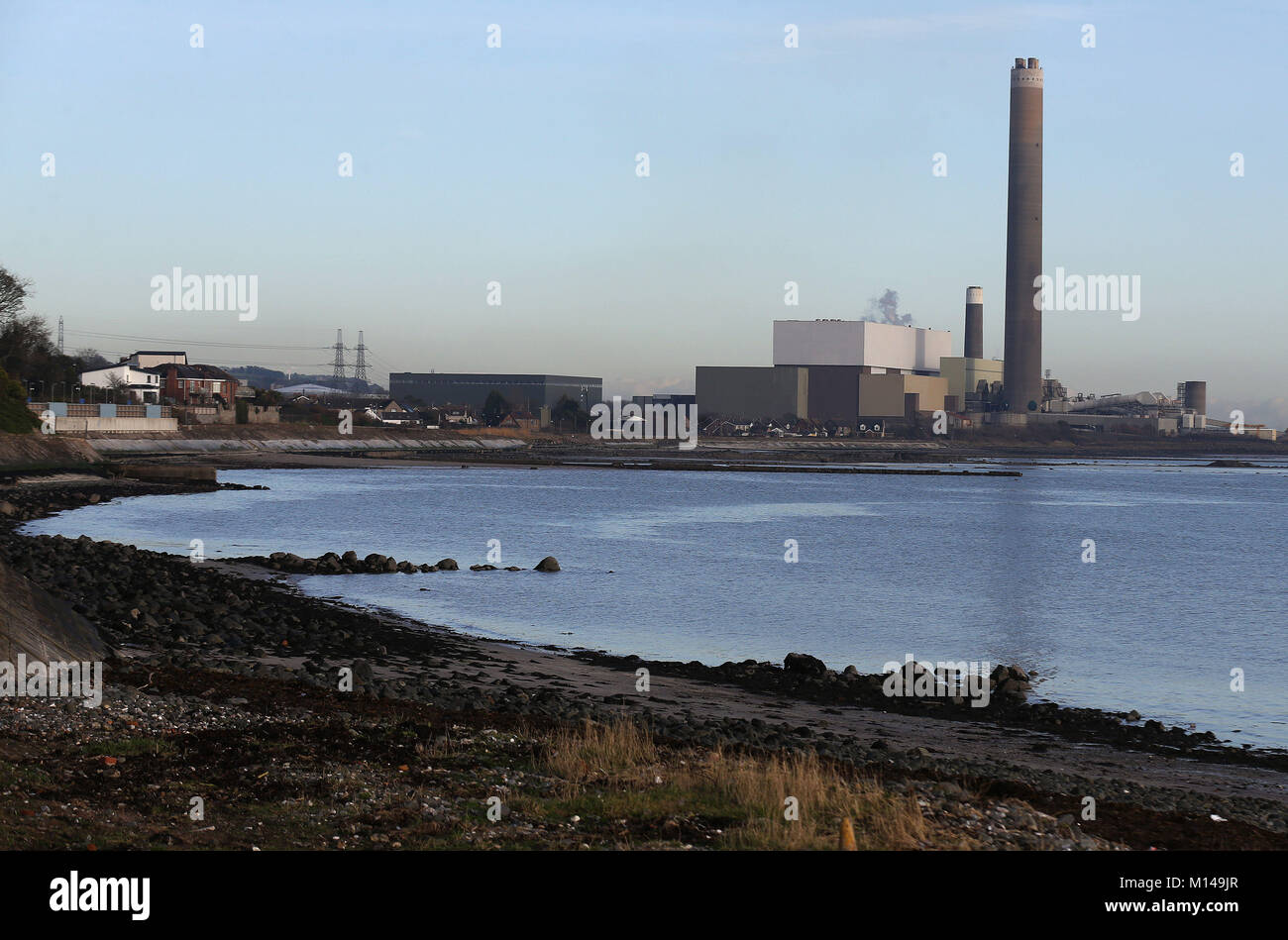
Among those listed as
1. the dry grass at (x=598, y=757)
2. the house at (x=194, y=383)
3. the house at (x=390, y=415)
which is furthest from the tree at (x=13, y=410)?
the house at (x=390, y=415)

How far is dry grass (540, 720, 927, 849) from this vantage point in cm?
944

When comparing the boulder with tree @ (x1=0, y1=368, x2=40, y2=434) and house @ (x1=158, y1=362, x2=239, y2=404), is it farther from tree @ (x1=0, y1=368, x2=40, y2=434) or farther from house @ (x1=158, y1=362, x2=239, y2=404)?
house @ (x1=158, y1=362, x2=239, y2=404)

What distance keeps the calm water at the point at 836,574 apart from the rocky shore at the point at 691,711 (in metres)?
2.81

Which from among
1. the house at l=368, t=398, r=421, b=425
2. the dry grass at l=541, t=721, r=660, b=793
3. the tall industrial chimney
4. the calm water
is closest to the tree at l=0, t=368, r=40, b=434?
the calm water

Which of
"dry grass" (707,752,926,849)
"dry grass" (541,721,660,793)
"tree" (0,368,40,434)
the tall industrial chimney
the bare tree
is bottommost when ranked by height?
"dry grass" (541,721,660,793)

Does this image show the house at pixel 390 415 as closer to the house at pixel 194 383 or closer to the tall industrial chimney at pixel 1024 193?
the house at pixel 194 383

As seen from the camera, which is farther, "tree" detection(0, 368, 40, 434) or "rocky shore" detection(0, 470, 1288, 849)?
"tree" detection(0, 368, 40, 434)

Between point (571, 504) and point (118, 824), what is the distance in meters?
70.7

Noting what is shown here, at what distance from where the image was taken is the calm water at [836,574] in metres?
27.6

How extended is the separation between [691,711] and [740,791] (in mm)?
7987

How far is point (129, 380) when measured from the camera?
429ft

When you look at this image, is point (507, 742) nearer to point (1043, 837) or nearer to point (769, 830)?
point (769, 830)

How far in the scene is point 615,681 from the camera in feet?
71.5

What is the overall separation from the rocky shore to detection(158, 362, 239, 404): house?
117m
